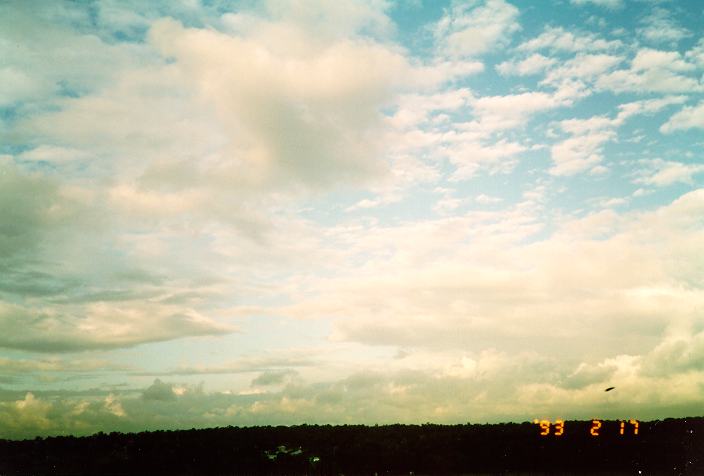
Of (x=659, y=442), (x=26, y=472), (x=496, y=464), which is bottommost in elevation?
(x=26, y=472)

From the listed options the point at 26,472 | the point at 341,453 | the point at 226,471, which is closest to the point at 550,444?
the point at 341,453

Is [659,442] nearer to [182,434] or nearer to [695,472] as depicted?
[695,472]

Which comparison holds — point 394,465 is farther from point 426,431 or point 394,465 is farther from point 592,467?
point 592,467

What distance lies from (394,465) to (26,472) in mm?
53066

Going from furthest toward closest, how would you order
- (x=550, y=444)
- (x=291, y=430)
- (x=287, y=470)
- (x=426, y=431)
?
(x=291, y=430), (x=426, y=431), (x=287, y=470), (x=550, y=444)

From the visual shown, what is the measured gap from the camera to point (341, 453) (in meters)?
77.6

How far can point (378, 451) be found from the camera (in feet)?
252

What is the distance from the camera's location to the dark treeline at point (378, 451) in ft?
223

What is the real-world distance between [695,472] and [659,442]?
15.4 feet

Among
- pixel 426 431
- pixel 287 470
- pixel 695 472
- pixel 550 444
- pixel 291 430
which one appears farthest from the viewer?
pixel 291 430

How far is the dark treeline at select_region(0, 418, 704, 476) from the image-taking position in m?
67.9

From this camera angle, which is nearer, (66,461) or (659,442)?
(659,442)

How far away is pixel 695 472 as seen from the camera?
216 ft

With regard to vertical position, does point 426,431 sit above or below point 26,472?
above
